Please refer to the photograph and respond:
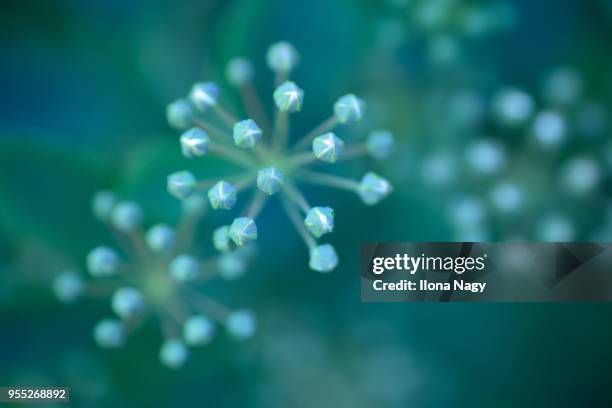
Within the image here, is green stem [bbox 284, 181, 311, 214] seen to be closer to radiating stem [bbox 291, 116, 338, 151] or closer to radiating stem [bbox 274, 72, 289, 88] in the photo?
radiating stem [bbox 291, 116, 338, 151]

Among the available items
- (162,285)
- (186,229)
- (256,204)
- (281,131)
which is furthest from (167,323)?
(281,131)

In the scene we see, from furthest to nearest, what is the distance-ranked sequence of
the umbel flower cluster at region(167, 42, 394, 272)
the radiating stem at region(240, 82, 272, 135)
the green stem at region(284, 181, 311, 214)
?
the radiating stem at region(240, 82, 272, 135) < the green stem at region(284, 181, 311, 214) < the umbel flower cluster at region(167, 42, 394, 272)

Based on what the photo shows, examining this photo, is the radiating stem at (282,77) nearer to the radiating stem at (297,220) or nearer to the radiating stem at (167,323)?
the radiating stem at (297,220)

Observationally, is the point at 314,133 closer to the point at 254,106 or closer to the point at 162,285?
the point at 254,106

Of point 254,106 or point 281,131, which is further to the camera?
point 254,106

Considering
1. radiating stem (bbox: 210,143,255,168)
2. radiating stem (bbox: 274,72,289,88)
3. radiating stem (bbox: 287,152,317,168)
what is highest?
radiating stem (bbox: 274,72,289,88)

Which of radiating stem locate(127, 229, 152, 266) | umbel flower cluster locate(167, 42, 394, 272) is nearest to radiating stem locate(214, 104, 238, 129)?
umbel flower cluster locate(167, 42, 394, 272)
